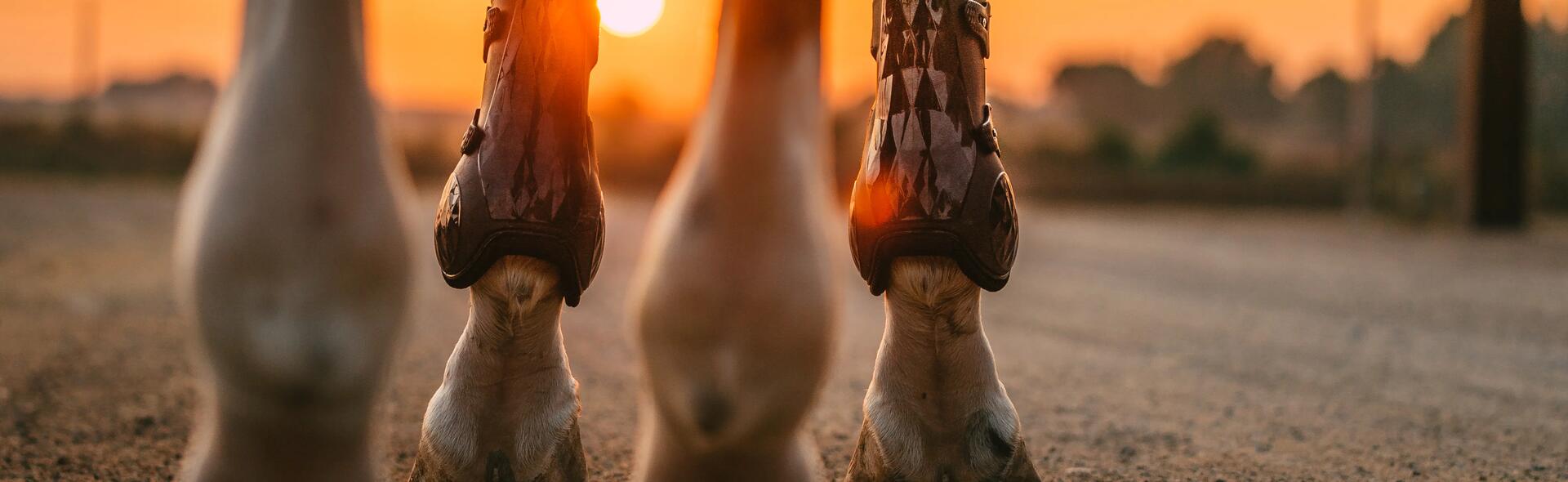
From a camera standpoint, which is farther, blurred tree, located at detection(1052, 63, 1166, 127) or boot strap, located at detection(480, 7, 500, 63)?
blurred tree, located at detection(1052, 63, 1166, 127)

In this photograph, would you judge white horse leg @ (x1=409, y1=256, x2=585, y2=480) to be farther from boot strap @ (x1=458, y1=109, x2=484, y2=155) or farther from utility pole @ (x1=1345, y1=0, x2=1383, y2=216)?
utility pole @ (x1=1345, y1=0, x2=1383, y2=216)

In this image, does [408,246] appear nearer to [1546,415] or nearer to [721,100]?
[721,100]

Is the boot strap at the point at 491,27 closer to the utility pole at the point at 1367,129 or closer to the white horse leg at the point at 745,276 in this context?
the white horse leg at the point at 745,276

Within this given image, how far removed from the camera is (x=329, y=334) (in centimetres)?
77

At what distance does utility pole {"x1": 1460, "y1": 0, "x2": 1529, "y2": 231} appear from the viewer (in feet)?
29.5

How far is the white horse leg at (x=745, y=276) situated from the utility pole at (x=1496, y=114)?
32.5 feet

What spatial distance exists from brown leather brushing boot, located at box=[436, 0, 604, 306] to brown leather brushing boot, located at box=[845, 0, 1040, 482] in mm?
266

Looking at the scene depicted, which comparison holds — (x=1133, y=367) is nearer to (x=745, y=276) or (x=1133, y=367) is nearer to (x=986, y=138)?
(x=986, y=138)

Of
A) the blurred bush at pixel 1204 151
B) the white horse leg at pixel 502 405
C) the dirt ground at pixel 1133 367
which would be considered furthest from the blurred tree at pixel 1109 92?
the white horse leg at pixel 502 405

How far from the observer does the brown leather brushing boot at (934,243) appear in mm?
1001

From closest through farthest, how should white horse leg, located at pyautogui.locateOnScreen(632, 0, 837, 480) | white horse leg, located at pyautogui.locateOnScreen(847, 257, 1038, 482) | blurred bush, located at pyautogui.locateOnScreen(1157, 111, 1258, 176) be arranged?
1. white horse leg, located at pyautogui.locateOnScreen(632, 0, 837, 480)
2. white horse leg, located at pyautogui.locateOnScreen(847, 257, 1038, 482)
3. blurred bush, located at pyautogui.locateOnScreen(1157, 111, 1258, 176)

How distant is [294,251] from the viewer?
2.51 feet

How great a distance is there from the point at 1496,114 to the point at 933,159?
10069 mm

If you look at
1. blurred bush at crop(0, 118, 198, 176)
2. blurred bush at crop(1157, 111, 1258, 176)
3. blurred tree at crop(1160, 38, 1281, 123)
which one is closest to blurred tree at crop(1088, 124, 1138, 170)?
blurred bush at crop(1157, 111, 1258, 176)
